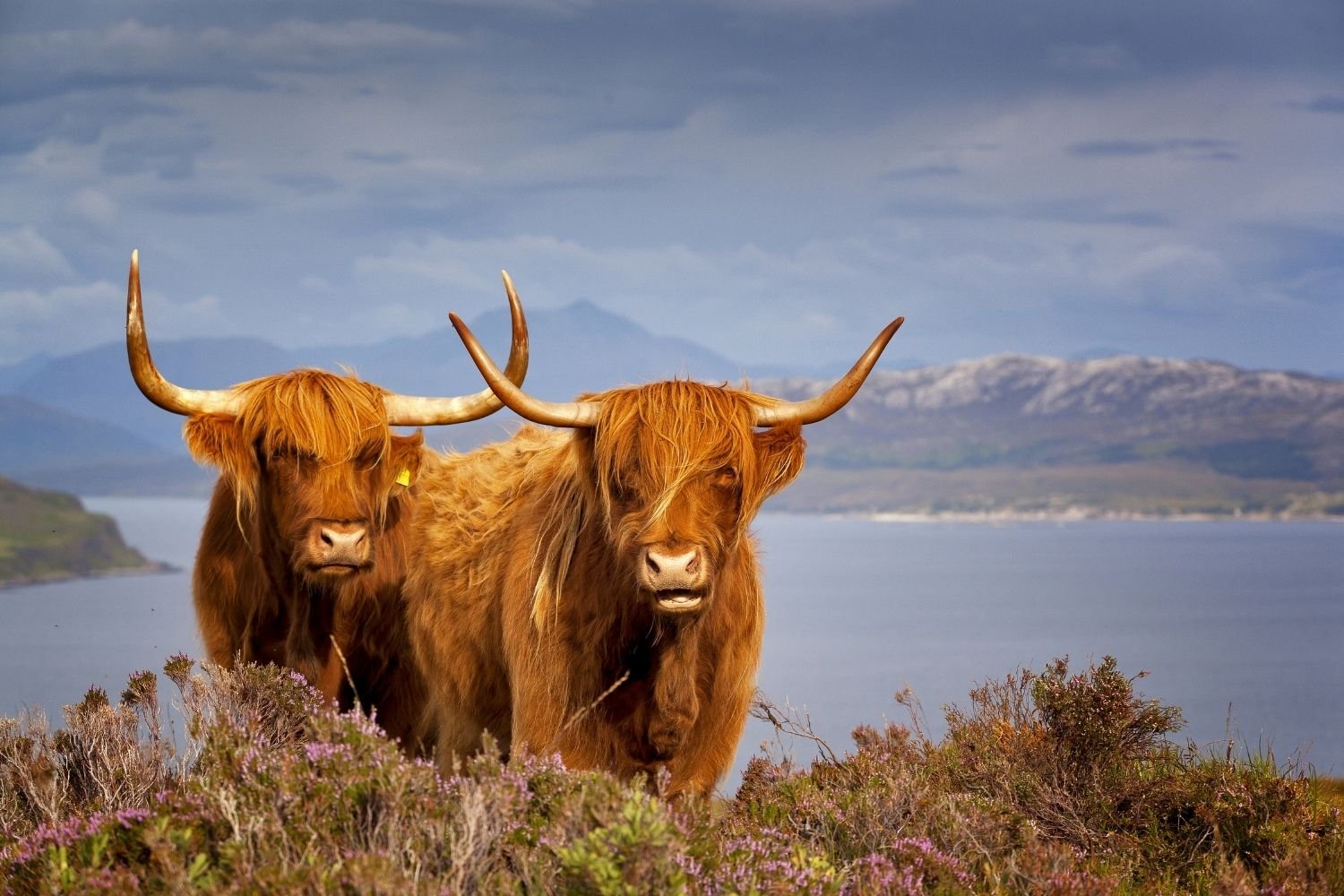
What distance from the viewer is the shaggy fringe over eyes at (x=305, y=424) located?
5.48 metres

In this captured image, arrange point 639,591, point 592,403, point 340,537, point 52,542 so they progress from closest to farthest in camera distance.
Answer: point 639,591
point 592,403
point 340,537
point 52,542

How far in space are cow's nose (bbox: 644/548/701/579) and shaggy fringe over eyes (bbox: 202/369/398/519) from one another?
5.80ft

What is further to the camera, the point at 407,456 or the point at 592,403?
the point at 407,456

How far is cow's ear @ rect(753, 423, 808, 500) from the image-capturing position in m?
4.87

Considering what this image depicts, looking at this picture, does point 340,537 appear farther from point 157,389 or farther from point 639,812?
point 639,812

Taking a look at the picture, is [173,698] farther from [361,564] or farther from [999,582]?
[999,582]

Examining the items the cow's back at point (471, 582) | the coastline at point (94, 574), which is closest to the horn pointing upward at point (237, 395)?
the cow's back at point (471, 582)

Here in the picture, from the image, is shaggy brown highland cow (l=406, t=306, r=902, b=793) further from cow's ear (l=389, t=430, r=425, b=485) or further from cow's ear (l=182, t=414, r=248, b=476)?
cow's ear (l=182, t=414, r=248, b=476)

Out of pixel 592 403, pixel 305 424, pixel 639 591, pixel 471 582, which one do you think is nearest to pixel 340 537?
pixel 305 424

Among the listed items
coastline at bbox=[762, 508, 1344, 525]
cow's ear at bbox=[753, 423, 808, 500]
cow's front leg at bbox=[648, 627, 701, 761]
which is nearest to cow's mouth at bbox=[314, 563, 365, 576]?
cow's front leg at bbox=[648, 627, 701, 761]

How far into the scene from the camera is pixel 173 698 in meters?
4.75

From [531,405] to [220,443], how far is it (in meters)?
1.49

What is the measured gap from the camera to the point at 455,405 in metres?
6.26

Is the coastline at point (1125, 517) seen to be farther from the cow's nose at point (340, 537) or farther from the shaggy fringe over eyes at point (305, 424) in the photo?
the cow's nose at point (340, 537)
